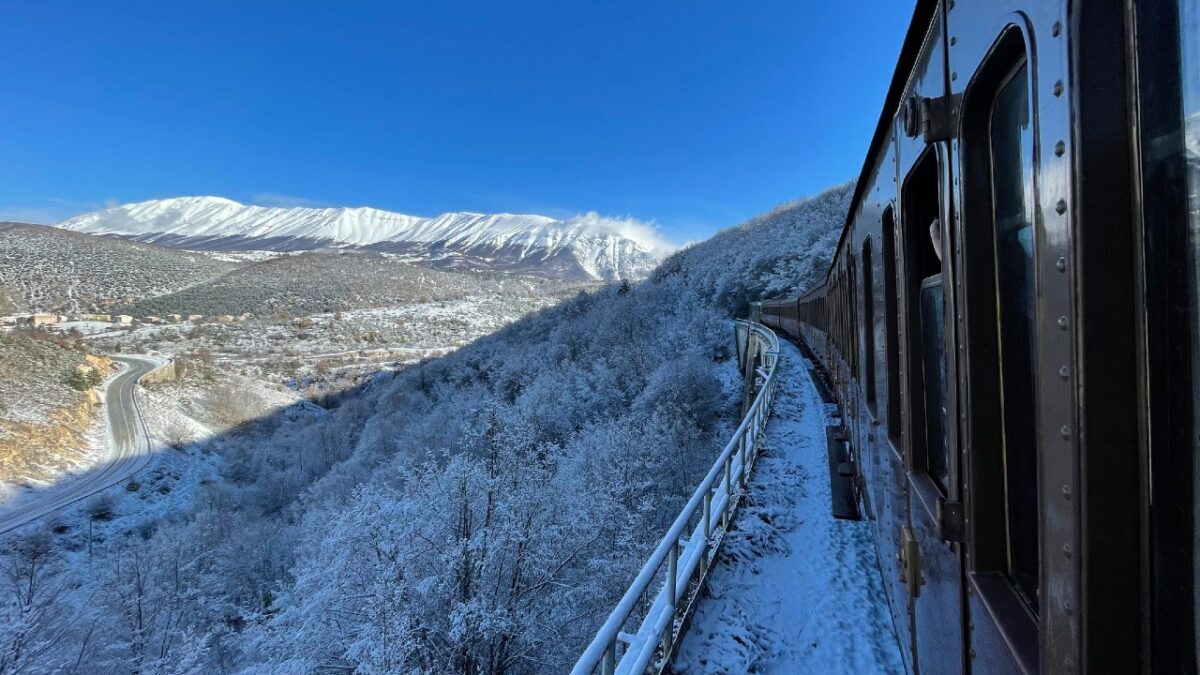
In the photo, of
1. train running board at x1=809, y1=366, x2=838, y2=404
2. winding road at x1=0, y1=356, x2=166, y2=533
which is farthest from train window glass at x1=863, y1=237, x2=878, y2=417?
winding road at x1=0, y1=356, x2=166, y2=533

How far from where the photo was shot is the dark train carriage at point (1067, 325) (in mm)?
810

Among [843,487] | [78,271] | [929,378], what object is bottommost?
[843,487]

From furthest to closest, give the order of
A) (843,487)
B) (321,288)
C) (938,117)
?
(321,288)
(843,487)
(938,117)

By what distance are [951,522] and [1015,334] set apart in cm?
70

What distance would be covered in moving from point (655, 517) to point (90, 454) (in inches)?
1585

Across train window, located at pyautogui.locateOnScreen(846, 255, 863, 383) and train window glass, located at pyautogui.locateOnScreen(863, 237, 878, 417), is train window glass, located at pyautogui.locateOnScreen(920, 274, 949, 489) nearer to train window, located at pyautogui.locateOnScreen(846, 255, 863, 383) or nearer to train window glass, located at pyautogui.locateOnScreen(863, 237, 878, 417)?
train window glass, located at pyautogui.locateOnScreen(863, 237, 878, 417)

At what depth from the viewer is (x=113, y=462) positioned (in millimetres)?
34219

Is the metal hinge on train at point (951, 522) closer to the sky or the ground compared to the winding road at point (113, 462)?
closer to the sky

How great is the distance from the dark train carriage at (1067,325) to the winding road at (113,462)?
38114 millimetres

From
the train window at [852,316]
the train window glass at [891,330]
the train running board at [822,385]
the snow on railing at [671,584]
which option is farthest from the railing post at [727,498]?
the train running board at [822,385]

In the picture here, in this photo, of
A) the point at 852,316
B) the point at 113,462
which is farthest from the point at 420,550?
the point at 113,462

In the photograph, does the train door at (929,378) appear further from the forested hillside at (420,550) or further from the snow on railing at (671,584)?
the forested hillside at (420,550)

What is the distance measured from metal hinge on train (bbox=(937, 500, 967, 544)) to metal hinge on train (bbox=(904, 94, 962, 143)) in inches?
48.7

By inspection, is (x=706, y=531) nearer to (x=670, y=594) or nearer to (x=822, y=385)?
(x=670, y=594)
